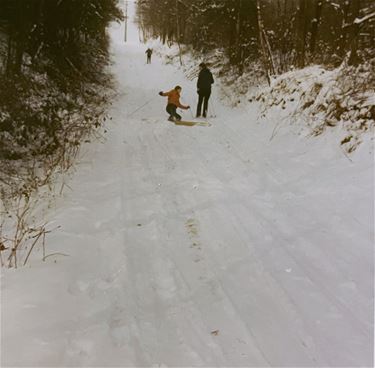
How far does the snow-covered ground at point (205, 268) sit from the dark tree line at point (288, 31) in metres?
4.74

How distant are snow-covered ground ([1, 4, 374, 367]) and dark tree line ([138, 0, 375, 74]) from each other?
4736 millimetres

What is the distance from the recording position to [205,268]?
13.9 ft

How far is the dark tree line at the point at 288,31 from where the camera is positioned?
35.1ft

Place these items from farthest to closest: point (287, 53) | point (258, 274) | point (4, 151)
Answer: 1. point (287, 53)
2. point (4, 151)
3. point (258, 274)

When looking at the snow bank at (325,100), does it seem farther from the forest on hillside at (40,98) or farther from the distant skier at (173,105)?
the forest on hillside at (40,98)

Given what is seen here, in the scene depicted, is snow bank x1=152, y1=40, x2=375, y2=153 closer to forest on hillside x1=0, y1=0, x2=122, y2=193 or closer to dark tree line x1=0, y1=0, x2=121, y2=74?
forest on hillside x1=0, y1=0, x2=122, y2=193

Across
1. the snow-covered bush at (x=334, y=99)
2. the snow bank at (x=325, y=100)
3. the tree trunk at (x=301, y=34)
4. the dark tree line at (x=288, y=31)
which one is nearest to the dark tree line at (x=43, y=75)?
the snow bank at (x=325, y=100)

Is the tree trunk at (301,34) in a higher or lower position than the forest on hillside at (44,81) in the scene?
higher

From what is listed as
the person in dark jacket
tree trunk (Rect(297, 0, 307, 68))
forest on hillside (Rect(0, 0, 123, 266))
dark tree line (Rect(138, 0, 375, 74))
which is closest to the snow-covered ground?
Result: forest on hillside (Rect(0, 0, 123, 266))

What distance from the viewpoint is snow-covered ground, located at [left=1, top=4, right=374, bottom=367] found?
3117 millimetres

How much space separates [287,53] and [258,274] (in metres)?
12.3

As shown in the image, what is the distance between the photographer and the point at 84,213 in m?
5.52

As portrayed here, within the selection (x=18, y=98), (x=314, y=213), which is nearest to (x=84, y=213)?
(x=314, y=213)

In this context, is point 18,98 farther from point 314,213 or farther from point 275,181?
point 314,213
